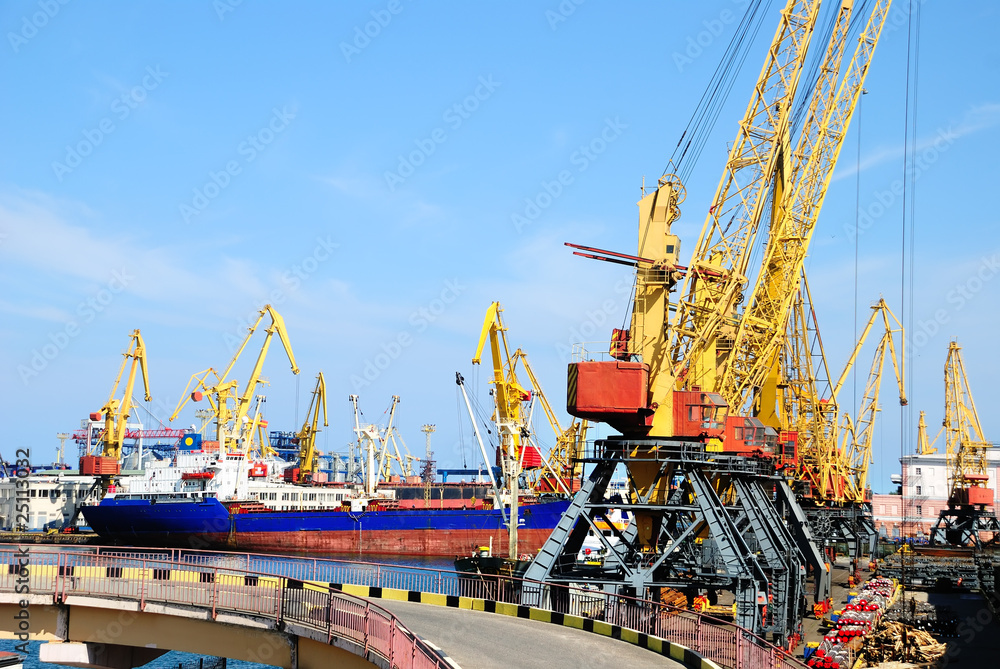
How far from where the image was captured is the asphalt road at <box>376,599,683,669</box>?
20297 millimetres

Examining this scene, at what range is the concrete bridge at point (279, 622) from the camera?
68.9 feet

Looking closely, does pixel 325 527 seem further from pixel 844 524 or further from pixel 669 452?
pixel 669 452

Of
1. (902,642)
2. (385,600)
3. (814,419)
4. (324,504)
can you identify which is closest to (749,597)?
(902,642)

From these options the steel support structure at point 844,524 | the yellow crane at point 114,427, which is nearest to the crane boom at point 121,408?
the yellow crane at point 114,427

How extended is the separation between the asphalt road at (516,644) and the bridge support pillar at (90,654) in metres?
7.41

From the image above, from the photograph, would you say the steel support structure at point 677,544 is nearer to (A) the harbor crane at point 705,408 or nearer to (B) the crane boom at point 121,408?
(A) the harbor crane at point 705,408

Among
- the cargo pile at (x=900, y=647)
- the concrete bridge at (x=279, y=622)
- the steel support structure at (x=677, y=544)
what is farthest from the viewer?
the steel support structure at (x=677, y=544)

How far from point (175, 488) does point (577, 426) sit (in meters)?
46.2

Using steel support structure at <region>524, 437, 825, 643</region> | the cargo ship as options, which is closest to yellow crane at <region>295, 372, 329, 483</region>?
the cargo ship

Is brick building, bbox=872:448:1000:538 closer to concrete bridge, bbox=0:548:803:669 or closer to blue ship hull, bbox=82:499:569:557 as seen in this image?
blue ship hull, bbox=82:499:569:557

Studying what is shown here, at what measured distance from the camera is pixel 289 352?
10419 cm

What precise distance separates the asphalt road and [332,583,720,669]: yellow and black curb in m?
0.23

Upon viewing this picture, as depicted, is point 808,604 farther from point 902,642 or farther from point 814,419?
point 814,419

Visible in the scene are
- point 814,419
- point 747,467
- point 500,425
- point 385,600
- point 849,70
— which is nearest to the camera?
point 385,600
